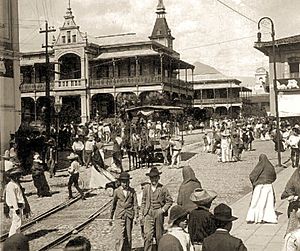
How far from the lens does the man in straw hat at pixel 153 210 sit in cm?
707

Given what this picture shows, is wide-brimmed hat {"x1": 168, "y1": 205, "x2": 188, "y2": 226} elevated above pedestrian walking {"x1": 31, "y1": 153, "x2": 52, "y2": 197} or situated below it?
above

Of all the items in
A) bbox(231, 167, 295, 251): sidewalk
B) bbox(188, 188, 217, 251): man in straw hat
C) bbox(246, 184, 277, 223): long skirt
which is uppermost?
bbox(188, 188, 217, 251): man in straw hat

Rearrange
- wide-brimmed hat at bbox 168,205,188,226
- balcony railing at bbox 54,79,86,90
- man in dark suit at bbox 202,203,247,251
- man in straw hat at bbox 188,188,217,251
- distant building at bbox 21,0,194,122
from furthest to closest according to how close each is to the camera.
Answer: distant building at bbox 21,0,194,122 → balcony railing at bbox 54,79,86,90 → man in straw hat at bbox 188,188,217,251 → wide-brimmed hat at bbox 168,205,188,226 → man in dark suit at bbox 202,203,247,251

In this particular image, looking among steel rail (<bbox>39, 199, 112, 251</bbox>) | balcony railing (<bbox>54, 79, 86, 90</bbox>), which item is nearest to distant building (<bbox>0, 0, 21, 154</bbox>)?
steel rail (<bbox>39, 199, 112, 251</bbox>)

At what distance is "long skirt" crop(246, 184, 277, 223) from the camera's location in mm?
9820

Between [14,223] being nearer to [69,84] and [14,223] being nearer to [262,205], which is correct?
[262,205]

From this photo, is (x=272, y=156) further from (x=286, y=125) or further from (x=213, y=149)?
(x=286, y=125)

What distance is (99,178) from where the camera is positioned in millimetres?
15133

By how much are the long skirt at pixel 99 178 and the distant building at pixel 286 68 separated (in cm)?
920

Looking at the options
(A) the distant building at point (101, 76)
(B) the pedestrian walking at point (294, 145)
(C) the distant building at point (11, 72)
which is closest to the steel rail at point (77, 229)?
(C) the distant building at point (11, 72)

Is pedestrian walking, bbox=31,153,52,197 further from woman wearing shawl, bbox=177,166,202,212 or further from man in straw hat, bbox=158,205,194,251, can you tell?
man in straw hat, bbox=158,205,194,251

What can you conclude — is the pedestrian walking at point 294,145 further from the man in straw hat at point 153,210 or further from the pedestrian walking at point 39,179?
the man in straw hat at point 153,210

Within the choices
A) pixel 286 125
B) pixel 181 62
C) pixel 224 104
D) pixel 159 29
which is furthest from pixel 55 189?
pixel 224 104

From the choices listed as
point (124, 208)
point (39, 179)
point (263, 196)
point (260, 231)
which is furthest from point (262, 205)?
point (39, 179)
